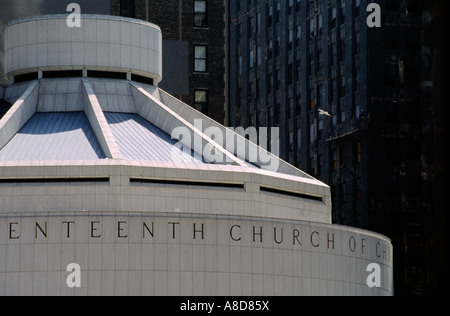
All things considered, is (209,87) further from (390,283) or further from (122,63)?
(390,283)

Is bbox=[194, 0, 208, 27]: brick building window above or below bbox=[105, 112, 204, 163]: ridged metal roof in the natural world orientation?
above

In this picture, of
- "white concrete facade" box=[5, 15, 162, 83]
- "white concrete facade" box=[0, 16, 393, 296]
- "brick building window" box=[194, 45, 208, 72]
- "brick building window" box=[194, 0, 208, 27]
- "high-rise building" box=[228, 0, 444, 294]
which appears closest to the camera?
"white concrete facade" box=[0, 16, 393, 296]

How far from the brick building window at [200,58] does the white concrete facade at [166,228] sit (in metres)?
25.3

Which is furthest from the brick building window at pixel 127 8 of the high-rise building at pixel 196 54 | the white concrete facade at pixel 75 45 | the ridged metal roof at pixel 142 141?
the ridged metal roof at pixel 142 141

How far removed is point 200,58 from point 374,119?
80.3 feet

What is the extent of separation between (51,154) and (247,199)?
8664 millimetres

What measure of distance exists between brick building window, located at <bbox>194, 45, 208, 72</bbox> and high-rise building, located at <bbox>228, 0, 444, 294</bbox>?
20.6 meters

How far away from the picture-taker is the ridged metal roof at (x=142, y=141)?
5222 centimetres

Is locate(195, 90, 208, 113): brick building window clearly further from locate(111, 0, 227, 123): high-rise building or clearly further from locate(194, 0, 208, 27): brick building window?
locate(194, 0, 208, 27): brick building window

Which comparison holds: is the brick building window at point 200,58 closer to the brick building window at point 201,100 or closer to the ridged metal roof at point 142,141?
the brick building window at point 201,100

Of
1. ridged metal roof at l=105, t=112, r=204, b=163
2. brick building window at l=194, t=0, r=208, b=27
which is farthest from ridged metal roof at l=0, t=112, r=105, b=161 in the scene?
brick building window at l=194, t=0, r=208, b=27

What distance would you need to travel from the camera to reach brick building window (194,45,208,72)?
82.2 m

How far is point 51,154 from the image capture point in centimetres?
5150

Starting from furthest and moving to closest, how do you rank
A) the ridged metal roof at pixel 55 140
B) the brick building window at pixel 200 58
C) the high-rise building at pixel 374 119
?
1. the high-rise building at pixel 374 119
2. the brick building window at pixel 200 58
3. the ridged metal roof at pixel 55 140
